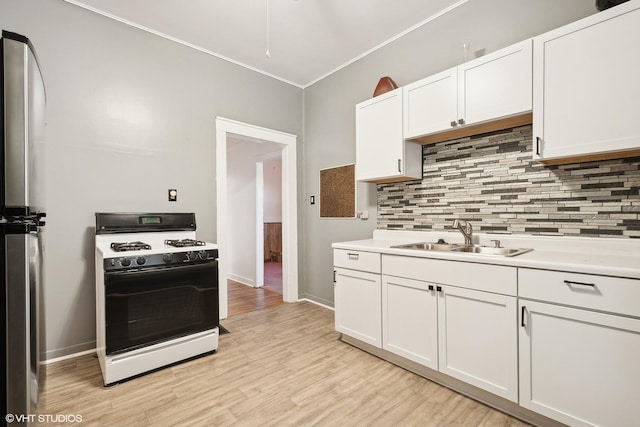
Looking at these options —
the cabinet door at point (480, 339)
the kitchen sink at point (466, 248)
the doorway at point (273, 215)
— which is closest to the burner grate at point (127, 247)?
the kitchen sink at point (466, 248)

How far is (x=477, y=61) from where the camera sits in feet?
6.39

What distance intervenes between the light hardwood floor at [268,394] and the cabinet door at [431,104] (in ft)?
5.98

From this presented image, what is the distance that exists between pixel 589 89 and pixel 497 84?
0.47 m

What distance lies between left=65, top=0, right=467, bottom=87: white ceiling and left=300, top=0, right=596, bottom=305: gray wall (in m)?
0.16

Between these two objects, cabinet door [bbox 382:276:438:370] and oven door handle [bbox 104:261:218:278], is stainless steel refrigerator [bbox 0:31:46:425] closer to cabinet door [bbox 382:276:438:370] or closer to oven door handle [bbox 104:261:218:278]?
oven door handle [bbox 104:261:218:278]

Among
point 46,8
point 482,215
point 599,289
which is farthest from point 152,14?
point 599,289

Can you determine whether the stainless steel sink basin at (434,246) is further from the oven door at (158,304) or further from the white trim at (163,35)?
the white trim at (163,35)

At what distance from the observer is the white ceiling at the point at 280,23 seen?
2.36m

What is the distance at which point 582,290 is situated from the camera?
1.33 m

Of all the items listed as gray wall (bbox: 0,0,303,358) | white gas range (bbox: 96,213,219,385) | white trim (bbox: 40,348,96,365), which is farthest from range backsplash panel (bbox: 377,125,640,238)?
white trim (bbox: 40,348,96,365)

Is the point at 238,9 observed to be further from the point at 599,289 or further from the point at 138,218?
the point at 599,289

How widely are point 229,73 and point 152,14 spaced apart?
33.8 inches

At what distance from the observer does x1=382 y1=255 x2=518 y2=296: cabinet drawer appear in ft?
5.14

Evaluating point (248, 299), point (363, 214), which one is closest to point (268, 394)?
point (363, 214)
